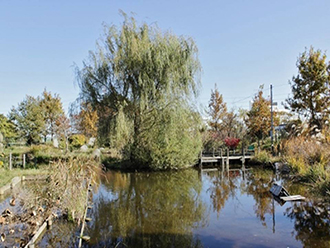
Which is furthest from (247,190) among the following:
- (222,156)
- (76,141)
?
(76,141)

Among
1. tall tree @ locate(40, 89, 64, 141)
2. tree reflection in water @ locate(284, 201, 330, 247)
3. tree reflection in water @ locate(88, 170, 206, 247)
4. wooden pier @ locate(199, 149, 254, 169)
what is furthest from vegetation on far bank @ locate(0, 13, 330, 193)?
tall tree @ locate(40, 89, 64, 141)

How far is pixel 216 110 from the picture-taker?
29.4 meters

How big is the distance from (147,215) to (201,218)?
151 centimetres

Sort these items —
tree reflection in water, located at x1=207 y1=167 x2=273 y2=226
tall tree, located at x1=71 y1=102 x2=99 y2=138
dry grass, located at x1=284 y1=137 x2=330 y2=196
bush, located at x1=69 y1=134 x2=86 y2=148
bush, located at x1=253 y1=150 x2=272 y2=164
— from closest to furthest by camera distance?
tree reflection in water, located at x1=207 y1=167 x2=273 y2=226 < dry grass, located at x1=284 y1=137 x2=330 y2=196 < bush, located at x1=253 y1=150 x2=272 y2=164 < bush, located at x1=69 y1=134 x2=86 y2=148 < tall tree, located at x1=71 y1=102 x2=99 y2=138

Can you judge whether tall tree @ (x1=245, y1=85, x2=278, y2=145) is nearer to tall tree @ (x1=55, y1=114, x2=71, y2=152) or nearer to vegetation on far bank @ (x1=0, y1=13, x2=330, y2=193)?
vegetation on far bank @ (x1=0, y1=13, x2=330, y2=193)

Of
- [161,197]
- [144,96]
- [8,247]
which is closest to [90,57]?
[144,96]

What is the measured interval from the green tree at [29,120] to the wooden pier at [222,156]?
1488 cm

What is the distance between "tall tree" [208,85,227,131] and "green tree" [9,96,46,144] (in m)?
16.5

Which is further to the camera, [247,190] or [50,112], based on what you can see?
[50,112]

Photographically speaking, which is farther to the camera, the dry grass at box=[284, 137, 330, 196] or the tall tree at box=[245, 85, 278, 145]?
the tall tree at box=[245, 85, 278, 145]

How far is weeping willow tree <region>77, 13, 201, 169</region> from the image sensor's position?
15.9m

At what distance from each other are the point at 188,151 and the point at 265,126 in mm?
10052

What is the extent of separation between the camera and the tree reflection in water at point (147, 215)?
6.07 meters

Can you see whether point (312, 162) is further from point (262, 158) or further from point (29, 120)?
point (29, 120)
